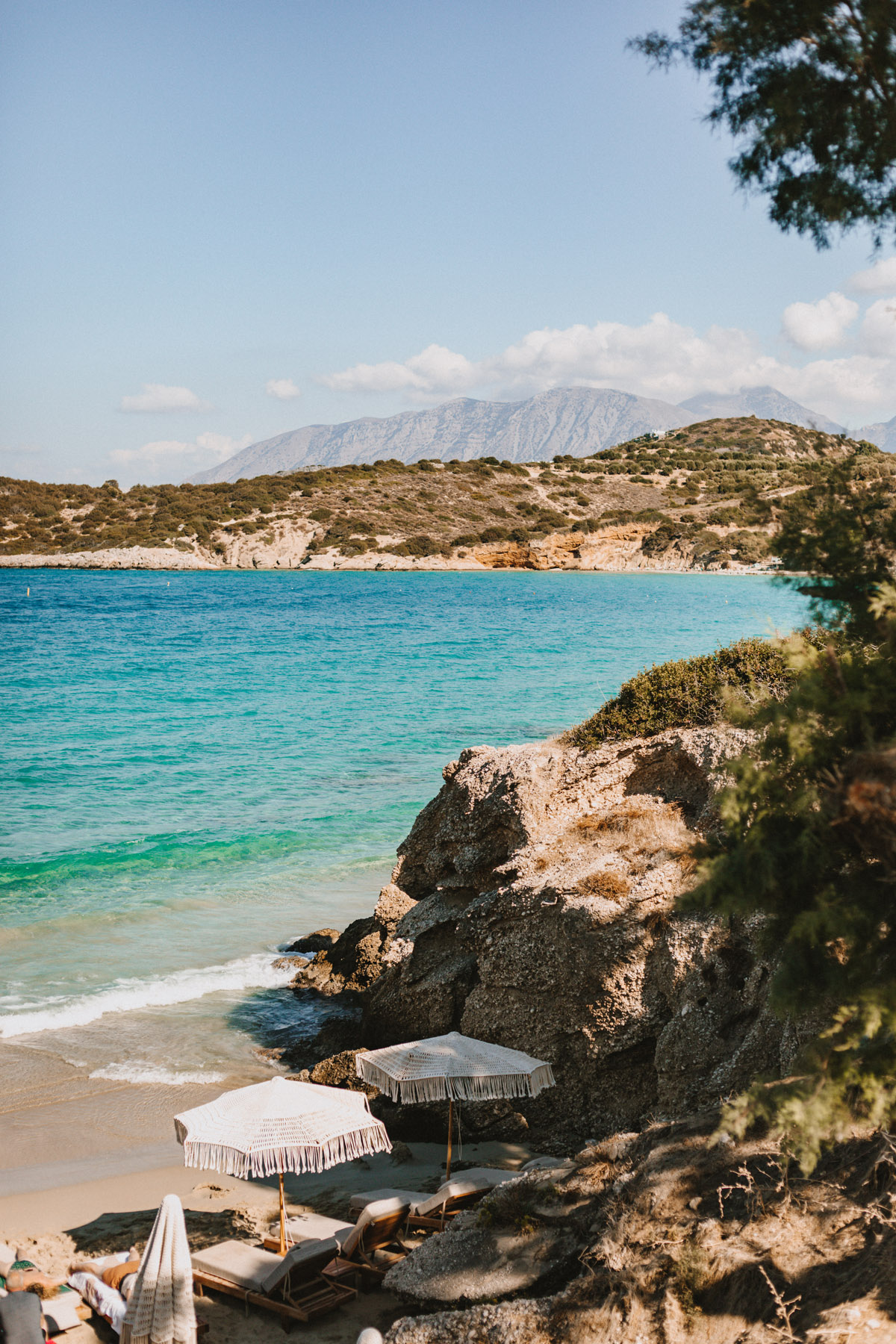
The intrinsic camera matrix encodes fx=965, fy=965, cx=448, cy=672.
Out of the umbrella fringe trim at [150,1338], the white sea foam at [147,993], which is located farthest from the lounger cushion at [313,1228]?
the white sea foam at [147,993]

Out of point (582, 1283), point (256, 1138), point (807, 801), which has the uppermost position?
point (807, 801)

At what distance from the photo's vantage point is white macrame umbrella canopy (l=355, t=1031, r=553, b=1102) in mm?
8875

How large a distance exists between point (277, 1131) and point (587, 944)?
3.51 metres

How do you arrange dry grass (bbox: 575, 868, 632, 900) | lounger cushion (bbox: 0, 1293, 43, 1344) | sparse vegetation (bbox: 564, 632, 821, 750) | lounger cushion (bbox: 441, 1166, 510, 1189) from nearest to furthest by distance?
1. lounger cushion (bbox: 0, 1293, 43, 1344)
2. lounger cushion (bbox: 441, 1166, 510, 1189)
3. dry grass (bbox: 575, 868, 632, 900)
4. sparse vegetation (bbox: 564, 632, 821, 750)

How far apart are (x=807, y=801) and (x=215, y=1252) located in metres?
6.69

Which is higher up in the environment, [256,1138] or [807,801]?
[807,801]

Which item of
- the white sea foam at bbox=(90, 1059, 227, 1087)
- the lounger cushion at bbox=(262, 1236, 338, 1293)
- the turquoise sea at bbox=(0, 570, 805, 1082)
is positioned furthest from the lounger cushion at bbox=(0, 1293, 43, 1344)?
the turquoise sea at bbox=(0, 570, 805, 1082)

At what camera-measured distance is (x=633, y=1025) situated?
9422 mm

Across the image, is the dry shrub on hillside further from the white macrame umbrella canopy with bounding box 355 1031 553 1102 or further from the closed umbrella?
the closed umbrella

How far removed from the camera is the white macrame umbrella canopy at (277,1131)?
7.82 m

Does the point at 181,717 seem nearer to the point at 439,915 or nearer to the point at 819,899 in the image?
the point at 439,915

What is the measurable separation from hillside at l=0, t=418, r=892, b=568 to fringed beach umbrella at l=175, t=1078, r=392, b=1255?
8744cm

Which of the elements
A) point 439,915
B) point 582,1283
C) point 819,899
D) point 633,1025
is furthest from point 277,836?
point 819,899

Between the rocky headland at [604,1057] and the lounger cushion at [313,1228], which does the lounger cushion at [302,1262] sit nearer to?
the lounger cushion at [313,1228]
